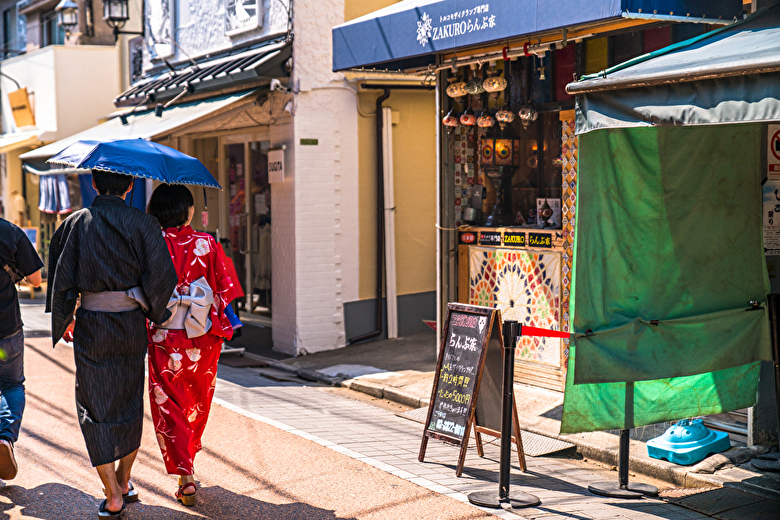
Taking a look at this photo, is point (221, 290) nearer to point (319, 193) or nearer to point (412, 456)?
point (412, 456)

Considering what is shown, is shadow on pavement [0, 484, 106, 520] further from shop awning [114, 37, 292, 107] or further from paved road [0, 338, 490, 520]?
shop awning [114, 37, 292, 107]

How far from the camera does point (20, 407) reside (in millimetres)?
5496

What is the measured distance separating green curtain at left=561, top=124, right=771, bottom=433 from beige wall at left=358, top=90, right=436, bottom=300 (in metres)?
6.00

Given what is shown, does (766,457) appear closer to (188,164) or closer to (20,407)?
(188,164)

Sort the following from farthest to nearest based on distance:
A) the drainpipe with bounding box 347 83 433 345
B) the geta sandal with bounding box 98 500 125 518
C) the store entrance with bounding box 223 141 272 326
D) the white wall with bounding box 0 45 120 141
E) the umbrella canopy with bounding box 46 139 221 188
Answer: the white wall with bounding box 0 45 120 141 → the store entrance with bounding box 223 141 272 326 → the drainpipe with bounding box 347 83 433 345 → the umbrella canopy with bounding box 46 139 221 188 → the geta sandal with bounding box 98 500 125 518

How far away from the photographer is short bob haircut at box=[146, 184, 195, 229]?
5.20 meters

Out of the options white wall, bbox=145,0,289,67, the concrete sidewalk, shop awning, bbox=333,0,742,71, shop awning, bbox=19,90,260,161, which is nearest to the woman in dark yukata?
the concrete sidewalk

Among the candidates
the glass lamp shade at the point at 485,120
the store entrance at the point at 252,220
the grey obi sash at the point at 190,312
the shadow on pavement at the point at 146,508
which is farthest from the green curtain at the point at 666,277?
the store entrance at the point at 252,220

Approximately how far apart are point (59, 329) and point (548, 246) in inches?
185

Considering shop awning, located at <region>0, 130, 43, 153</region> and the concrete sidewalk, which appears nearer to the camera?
the concrete sidewalk

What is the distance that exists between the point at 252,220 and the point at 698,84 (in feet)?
32.2

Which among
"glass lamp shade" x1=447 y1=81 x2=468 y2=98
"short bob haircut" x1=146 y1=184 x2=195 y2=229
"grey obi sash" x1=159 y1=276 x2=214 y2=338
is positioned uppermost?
"glass lamp shade" x1=447 y1=81 x2=468 y2=98

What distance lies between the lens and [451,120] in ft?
28.6

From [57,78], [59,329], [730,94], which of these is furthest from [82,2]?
[730,94]
